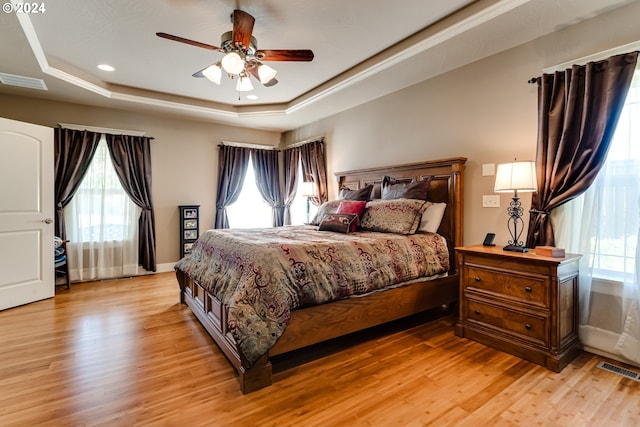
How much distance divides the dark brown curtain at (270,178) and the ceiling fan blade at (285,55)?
3375mm

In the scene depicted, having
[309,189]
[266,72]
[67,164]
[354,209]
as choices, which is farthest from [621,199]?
[67,164]

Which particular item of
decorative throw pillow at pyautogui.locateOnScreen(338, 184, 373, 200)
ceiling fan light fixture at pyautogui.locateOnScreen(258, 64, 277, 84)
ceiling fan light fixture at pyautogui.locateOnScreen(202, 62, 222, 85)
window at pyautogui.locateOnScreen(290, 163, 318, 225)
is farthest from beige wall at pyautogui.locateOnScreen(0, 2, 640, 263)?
ceiling fan light fixture at pyautogui.locateOnScreen(202, 62, 222, 85)

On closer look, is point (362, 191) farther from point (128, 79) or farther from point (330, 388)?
point (128, 79)

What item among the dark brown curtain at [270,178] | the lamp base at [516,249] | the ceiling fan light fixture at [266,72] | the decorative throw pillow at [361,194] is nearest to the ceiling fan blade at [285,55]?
the ceiling fan light fixture at [266,72]

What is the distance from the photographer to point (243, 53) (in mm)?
2529

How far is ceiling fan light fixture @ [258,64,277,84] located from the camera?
266 centimetres

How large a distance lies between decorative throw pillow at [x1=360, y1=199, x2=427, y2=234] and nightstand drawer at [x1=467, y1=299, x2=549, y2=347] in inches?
32.4

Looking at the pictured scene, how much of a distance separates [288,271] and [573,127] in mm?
2359

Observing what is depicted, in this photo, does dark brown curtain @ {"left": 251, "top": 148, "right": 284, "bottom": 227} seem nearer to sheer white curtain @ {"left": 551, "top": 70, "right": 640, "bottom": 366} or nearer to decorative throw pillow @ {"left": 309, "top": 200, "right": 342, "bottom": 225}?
decorative throw pillow @ {"left": 309, "top": 200, "right": 342, "bottom": 225}

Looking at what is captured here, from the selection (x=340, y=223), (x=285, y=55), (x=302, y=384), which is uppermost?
(x=285, y=55)

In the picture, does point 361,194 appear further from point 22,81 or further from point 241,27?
point 22,81

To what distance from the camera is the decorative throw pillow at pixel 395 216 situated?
294 cm

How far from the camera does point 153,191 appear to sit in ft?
16.1

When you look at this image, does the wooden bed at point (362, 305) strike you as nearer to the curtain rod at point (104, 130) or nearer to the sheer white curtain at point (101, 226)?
the sheer white curtain at point (101, 226)
